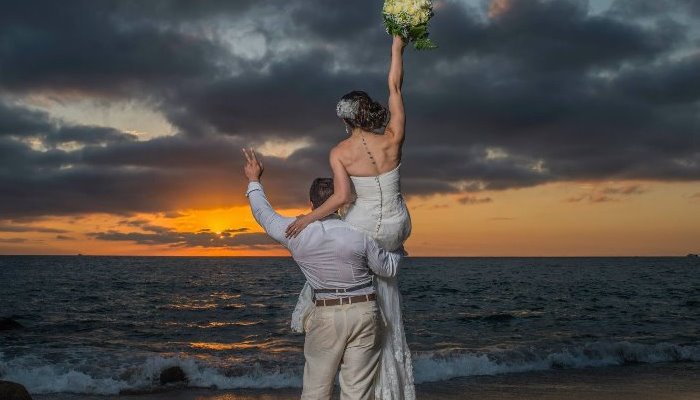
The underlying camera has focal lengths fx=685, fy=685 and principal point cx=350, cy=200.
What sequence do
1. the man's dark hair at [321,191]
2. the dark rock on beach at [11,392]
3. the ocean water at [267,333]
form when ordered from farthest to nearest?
the ocean water at [267,333], the dark rock on beach at [11,392], the man's dark hair at [321,191]

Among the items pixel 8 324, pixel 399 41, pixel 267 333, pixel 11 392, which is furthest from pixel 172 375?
pixel 8 324

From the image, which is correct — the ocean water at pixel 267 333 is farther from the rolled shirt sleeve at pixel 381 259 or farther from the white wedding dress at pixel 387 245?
the rolled shirt sleeve at pixel 381 259

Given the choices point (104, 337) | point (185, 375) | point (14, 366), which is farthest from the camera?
point (104, 337)

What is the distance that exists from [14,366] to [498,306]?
74.3 ft

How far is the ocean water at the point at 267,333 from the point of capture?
1359 cm

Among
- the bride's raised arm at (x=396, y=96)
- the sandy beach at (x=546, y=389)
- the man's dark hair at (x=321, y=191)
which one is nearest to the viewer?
the man's dark hair at (x=321, y=191)

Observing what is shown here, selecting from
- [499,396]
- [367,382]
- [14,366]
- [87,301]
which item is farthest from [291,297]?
[367,382]

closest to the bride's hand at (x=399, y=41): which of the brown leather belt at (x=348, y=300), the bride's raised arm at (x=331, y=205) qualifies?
the bride's raised arm at (x=331, y=205)

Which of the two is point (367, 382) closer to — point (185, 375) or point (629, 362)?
point (185, 375)

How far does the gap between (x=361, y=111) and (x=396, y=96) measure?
321mm

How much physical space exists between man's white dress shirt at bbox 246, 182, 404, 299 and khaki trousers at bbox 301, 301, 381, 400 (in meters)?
0.11

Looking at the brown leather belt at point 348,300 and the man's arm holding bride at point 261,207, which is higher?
the man's arm holding bride at point 261,207

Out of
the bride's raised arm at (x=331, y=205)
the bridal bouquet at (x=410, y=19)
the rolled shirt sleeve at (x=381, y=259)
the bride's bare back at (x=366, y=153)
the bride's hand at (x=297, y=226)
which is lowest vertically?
the rolled shirt sleeve at (x=381, y=259)

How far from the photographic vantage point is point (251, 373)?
13375 mm
